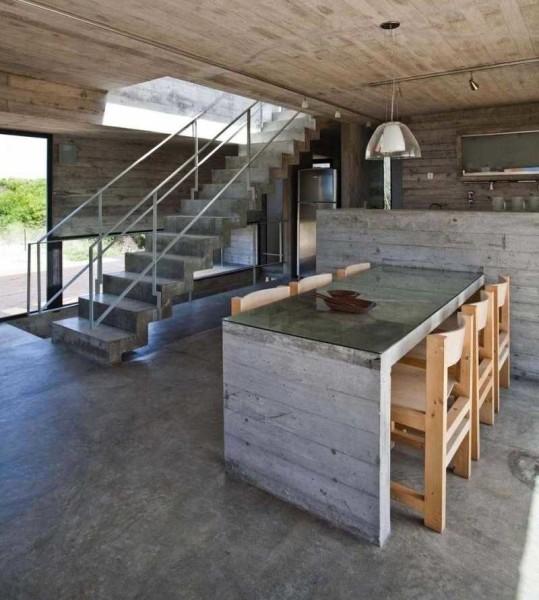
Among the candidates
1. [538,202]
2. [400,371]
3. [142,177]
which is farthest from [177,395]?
[142,177]

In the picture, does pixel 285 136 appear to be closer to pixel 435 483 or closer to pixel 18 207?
pixel 18 207

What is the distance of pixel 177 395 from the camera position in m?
3.66

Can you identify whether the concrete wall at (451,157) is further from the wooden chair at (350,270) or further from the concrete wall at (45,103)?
the concrete wall at (45,103)

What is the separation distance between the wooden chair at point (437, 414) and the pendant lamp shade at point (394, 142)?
1.49 metres

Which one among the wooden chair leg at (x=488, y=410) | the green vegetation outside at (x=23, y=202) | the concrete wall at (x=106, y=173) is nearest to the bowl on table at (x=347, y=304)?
the wooden chair leg at (x=488, y=410)

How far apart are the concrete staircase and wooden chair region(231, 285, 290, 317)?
6.13ft

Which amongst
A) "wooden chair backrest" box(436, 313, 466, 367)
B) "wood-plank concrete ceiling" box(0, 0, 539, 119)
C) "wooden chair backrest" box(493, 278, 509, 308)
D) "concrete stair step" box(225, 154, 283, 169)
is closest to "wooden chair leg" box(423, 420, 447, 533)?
"wooden chair backrest" box(436, 313, 466, 367)

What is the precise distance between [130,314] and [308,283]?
1.88 metres

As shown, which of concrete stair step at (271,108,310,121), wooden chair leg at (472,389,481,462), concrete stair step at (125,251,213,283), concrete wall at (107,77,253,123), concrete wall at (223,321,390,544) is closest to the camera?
concrete wall at (223,321,390,544)

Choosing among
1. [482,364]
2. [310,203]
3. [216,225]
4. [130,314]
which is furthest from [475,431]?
[310,203]

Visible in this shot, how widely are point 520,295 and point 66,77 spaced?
168 inches

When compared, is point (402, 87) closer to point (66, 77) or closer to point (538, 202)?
point (538, 202)

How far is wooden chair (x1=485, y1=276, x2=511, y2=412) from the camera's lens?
309 centimetres

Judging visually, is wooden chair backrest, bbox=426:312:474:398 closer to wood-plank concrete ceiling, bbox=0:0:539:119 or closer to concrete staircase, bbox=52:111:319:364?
wood-plank concrete ceiling, bbox=0:0:539:119
